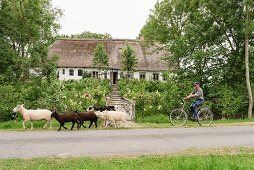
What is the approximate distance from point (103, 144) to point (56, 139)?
220 centimetres

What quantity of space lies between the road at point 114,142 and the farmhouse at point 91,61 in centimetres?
5125

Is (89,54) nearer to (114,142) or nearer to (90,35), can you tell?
(90,35)

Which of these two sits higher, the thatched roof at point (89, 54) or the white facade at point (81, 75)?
the thatched roof at point (89, 54)

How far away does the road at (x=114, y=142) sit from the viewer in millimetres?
11492

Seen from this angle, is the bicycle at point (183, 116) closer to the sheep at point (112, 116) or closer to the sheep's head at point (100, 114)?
the sheep at point (112, 116)

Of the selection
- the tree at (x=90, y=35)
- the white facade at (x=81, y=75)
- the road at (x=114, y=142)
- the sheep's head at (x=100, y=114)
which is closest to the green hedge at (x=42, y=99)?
the sheep's head at (x=100, y=114)

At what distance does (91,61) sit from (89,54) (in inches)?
60.7

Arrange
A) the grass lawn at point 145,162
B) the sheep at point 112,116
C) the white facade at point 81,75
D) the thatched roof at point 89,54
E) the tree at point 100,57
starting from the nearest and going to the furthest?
the grass lawn at point 145,162 → the sheep at point 112,116 → the tree at point 100,57 → the thatched roof at point 89,54 → the white facade at point 81,75

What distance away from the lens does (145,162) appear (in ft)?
32.6

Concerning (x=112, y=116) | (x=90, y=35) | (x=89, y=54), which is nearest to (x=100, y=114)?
(x=112, y=116)

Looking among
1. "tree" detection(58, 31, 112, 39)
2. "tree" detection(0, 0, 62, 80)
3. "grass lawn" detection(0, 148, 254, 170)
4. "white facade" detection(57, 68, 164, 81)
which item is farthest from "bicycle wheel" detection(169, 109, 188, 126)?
"tree" detection(58, 31, 112, 39)

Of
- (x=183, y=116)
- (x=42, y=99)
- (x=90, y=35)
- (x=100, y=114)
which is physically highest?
(x=90, y=35)

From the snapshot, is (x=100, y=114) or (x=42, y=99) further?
(x=42, y=99)

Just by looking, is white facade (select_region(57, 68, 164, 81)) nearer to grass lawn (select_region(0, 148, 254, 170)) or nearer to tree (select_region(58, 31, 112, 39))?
tree (select_region(58, 31, 112, 39))
